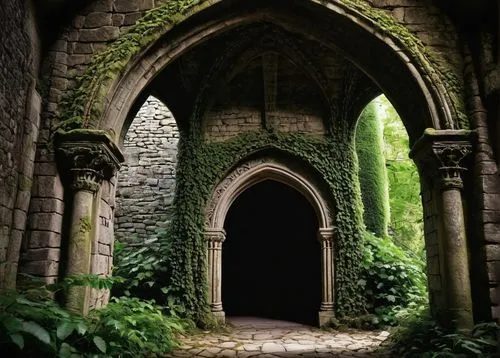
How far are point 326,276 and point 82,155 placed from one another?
4.93 m

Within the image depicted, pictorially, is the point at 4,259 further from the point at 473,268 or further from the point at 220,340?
the point at 473,268

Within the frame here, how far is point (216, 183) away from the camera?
7707mm

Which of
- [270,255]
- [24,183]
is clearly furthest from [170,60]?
[270,255]

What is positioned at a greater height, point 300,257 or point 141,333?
point 300,257

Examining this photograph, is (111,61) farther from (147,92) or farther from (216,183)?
(216,183)

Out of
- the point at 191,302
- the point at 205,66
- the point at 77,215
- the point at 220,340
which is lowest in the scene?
the point at 220,340

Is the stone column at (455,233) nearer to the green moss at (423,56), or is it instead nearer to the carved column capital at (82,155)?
the green moss at (423,56)

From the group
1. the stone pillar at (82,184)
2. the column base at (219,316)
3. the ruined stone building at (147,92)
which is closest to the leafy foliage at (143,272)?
the column base at (219,316)

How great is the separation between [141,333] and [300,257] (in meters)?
6.88

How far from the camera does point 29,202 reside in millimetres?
4129

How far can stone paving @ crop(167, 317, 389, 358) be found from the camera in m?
4.87

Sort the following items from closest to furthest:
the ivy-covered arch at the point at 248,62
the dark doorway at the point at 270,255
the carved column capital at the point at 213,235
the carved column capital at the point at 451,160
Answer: the carved column capital at the point at 451,160, the ivy-covered arch at the point at 248,62, the carved column capital at the point at 213,235, the dark doorway at the point at 270,255

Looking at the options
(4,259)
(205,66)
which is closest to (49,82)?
(4,259)

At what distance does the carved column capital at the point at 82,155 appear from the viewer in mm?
4234
